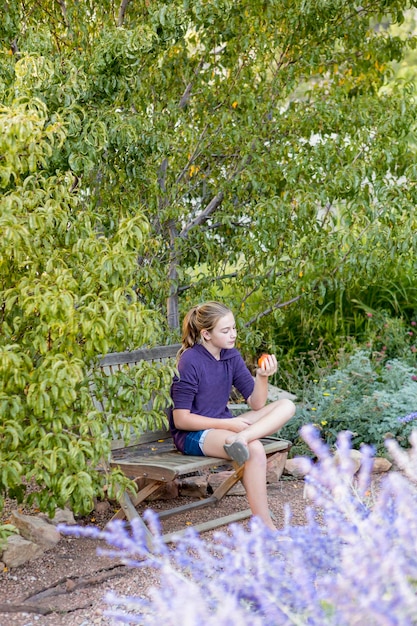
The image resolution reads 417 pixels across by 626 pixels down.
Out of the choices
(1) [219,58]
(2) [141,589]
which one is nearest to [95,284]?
(2) [141,589]

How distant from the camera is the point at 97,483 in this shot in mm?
3629

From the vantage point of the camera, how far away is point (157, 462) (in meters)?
4.07

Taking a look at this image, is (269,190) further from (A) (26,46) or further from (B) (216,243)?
(A) (26,46)

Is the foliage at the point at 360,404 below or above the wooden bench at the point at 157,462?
below

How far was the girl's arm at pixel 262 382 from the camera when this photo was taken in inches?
174

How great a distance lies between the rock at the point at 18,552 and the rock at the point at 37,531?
118 mm

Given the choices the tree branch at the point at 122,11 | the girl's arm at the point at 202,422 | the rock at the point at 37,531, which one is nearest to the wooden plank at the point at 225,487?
the girl's arm at the point at 202,422

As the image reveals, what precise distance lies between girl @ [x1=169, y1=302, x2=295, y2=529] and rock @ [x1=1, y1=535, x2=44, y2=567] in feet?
2.98

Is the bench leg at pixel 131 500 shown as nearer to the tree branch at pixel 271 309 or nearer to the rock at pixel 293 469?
the rock at pixel 293 469

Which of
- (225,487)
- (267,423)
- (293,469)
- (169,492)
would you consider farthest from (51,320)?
(293,469)

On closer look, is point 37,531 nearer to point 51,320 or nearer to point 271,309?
point 51,320

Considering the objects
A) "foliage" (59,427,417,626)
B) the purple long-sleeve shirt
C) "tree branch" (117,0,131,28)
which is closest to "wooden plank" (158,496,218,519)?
the purple long-sleeve shirt

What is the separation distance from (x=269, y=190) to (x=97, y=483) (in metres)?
2.80

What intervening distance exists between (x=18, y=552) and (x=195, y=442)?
1.02 m
